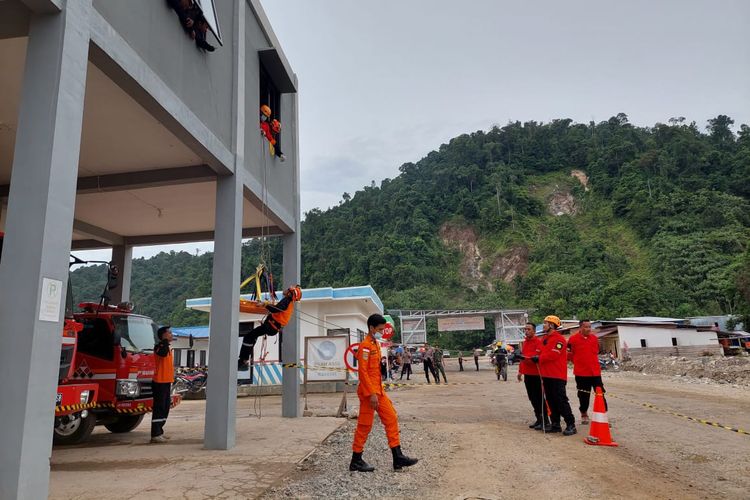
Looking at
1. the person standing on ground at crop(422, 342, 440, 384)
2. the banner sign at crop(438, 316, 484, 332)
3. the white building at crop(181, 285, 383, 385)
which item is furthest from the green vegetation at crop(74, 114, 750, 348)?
the white building at crop(181, 285, 383, 385)

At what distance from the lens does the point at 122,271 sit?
41.0 ft

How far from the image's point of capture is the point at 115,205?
1029cm

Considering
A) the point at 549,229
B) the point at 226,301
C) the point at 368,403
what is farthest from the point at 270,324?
the point at 549,229

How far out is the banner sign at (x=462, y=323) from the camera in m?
35.1

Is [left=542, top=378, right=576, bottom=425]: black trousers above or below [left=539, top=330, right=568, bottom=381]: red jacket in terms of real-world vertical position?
below

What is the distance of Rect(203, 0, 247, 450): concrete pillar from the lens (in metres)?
7.25

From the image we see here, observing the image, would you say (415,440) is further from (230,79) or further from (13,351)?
(230,79)

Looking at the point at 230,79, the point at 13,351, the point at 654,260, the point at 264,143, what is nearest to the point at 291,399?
the point at 264,143

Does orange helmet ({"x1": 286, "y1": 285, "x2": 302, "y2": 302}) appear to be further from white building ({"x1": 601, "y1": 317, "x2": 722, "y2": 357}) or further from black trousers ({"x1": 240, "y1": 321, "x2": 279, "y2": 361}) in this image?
white building ({"x1": 601, "y1": 317, "x2": 722, "y2": 357})

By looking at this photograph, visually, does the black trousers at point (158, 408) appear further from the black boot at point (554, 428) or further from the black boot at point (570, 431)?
the black boot at point (570, 431)

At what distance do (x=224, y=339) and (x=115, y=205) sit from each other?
4996 mm

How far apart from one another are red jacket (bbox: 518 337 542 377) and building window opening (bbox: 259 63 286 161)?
22.2 feet

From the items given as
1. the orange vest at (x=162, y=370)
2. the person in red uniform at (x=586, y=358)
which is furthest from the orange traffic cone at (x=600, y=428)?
the orange vest at (x=162, y=370)

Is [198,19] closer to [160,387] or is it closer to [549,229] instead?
[160,387]
